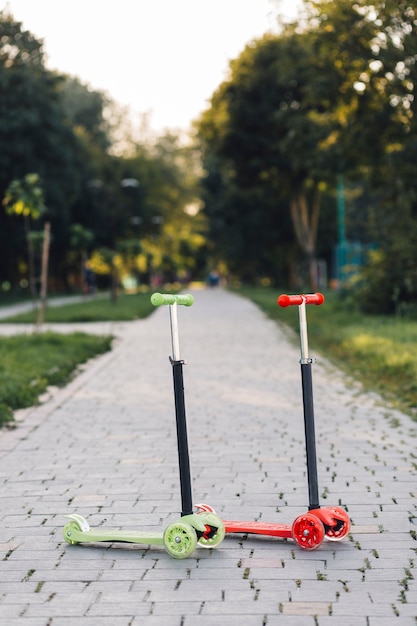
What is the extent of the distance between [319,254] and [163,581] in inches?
2390

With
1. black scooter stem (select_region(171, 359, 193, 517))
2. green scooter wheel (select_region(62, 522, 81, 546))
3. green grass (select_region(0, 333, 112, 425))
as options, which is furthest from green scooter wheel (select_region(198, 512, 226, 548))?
green grass (select_region(0, 333, 112, 425))

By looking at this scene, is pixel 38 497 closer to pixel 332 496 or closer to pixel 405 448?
pixel 332 496

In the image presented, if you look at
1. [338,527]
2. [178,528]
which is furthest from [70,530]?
[338,527]

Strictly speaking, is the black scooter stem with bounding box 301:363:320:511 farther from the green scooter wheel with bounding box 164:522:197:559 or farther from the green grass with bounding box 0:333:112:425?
the green grass with bounding box 0:333:112:425

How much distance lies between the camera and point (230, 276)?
317ft

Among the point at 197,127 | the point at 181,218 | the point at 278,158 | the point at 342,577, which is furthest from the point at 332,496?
the point at 181,218

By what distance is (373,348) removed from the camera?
14984mm

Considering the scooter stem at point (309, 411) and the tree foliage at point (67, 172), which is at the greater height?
the tree foliage at point (67, 172)

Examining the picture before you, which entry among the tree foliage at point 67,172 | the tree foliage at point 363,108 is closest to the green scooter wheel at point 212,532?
the tree foliage at point 67,172

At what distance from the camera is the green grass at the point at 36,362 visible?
10.6 metres

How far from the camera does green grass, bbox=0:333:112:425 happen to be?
34.8ft

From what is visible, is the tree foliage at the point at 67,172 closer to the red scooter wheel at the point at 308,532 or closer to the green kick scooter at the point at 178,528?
the green kick scooter at the point at 178,528

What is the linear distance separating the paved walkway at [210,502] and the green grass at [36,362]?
0.29 metres

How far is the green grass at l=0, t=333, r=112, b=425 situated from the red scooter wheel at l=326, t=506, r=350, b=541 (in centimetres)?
487
